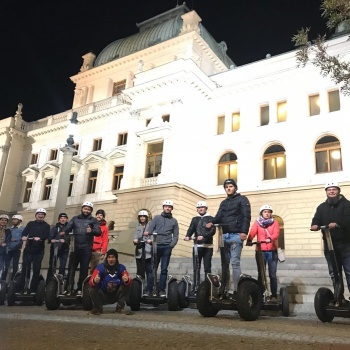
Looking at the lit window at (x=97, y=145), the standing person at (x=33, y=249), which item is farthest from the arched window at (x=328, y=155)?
the lit window at (x=97, y=145)

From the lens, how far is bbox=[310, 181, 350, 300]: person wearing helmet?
6.03m

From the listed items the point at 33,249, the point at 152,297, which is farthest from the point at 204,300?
the point at 33,249

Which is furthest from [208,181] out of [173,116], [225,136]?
[173,116]

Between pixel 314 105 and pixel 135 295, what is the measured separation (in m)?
17.8

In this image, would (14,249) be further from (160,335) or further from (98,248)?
(160,335)

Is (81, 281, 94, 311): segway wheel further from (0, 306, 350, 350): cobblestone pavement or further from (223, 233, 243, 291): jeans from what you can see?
(223, 233, 243, 291): jeans

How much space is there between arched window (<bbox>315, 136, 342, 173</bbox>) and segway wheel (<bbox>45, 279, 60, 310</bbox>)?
53.8 feet

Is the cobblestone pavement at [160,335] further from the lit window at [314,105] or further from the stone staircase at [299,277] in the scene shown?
the lit window at [314,105]

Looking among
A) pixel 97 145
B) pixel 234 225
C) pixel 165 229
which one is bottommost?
pixel 234 225

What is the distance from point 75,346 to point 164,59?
2849 centimetres

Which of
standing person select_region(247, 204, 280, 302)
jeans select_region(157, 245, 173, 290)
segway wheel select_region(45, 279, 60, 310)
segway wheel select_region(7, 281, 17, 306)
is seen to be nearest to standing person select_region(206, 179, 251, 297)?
standing person select_region(247, 204, 280, 302)

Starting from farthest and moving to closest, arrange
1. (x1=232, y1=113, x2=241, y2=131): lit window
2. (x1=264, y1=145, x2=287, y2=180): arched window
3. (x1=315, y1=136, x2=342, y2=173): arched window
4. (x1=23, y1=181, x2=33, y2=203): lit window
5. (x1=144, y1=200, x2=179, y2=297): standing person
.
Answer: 1. (x1=23, y1=181, x2=33, y2=203): lit window
2. (x1=232, y1=113, x2=241, y2=131): lit window
3. (x1=264, y1=145, x2=287, y2=180): arched window
4. (x1=315, y1=136, x2=342, y2=173): arched window
5. (x1=144, y1=200, x2=179, y2=297): standing person

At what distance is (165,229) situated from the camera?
8.39 metres

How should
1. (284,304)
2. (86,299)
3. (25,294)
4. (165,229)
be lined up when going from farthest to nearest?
(25,294) < (165,229) < (86,299) < (284,304)
